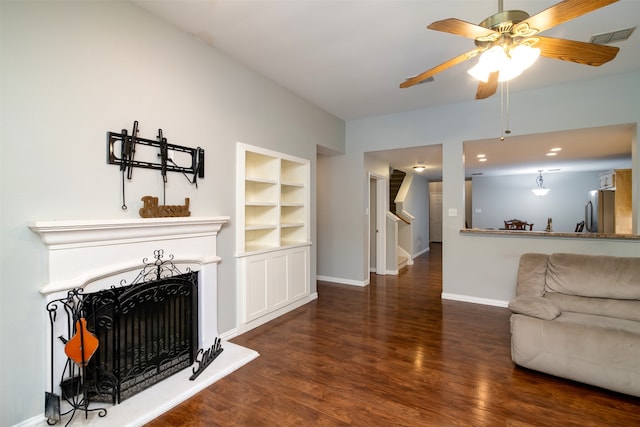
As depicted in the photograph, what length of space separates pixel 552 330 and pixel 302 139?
11.3 feet

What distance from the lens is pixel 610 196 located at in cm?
657

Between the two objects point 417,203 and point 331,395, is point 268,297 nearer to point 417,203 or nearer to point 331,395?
Result: point 331,395

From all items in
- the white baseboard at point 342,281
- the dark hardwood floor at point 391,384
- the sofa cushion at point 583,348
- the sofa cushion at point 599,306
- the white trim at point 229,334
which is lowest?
the dark hardwood floor at point 391,384

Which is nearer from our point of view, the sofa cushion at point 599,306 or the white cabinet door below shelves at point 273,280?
the sofa cushion at point 599,306

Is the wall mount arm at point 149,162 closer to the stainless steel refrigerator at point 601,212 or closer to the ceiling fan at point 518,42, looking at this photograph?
the ceiling fan at point 518,42

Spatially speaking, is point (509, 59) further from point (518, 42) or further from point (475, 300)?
point (475, 300)

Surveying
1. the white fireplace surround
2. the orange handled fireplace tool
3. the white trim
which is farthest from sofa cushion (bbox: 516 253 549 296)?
the orange handled fireplace tool

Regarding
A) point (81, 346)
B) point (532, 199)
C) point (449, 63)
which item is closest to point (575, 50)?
point (449, 63)

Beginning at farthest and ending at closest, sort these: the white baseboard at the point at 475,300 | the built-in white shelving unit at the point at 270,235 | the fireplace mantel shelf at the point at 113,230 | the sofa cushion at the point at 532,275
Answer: the white baseboard at the point at 475,300 < the built-in white shelving unit at the point at 270,235 < the sofa cushion at the point at 532,275 < the fireplace mantel shelf at the point at 113,230

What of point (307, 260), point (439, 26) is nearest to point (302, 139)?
point (307, 260)

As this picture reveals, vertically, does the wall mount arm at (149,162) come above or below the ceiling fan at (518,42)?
below

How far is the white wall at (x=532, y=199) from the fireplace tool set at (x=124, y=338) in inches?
359

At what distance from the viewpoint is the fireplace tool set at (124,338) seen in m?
1.80

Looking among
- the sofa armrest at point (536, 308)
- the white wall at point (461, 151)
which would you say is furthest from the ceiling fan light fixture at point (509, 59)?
the white wall at point (461, 151)
